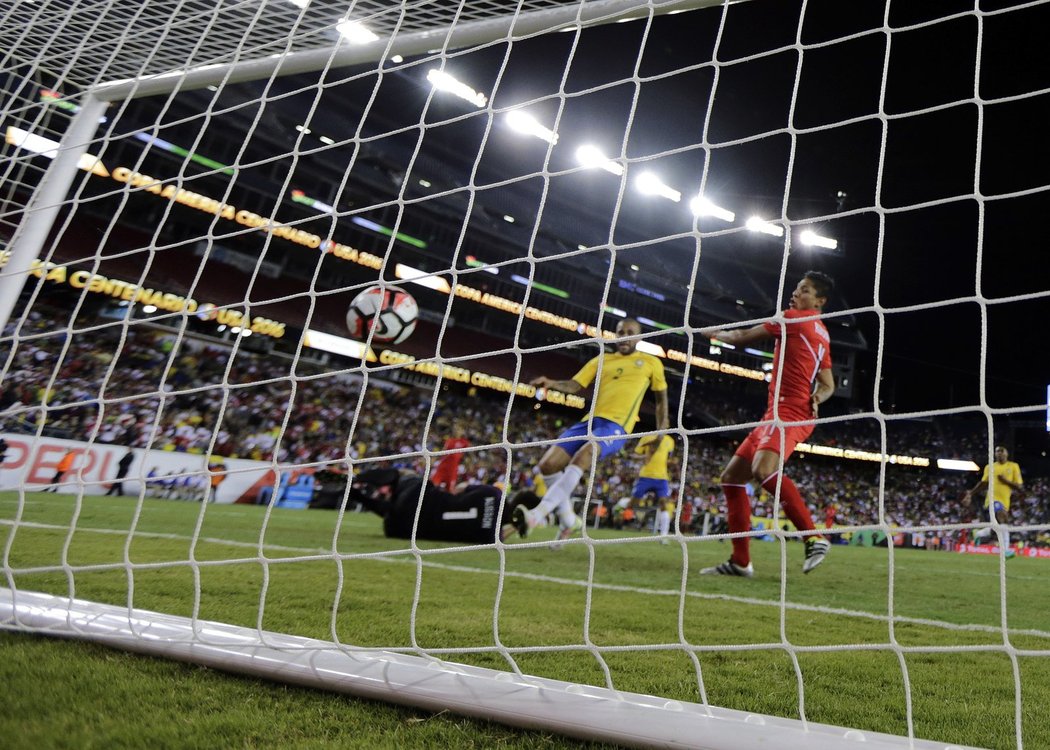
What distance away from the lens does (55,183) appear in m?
3.22

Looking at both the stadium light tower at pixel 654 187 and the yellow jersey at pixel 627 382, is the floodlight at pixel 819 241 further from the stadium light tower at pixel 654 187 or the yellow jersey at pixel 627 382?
the yellow jersey at pixel 627 382

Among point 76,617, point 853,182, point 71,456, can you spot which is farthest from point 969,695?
point 853,182

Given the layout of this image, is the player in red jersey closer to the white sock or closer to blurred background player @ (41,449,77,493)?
the white sock

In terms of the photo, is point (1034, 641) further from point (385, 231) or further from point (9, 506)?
point (385, 231)

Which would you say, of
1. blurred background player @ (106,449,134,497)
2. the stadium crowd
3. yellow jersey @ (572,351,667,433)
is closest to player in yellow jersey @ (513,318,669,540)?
yellow jersey @ (572,351,667,433)

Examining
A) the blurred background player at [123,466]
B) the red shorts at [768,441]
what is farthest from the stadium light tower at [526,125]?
the red shorts at [768,441]

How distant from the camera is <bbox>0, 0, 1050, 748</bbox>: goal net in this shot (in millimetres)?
1581

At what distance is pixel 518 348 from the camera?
Answer: 2.02 meters

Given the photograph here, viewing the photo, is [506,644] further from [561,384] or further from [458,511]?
[458,511]

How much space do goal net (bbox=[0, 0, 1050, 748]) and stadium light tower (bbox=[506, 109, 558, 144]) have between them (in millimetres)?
134

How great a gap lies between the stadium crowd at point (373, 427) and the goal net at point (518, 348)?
145mm

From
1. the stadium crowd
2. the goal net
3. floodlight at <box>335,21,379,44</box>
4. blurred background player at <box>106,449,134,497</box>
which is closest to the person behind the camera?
the goal net

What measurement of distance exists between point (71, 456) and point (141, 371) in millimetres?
5476

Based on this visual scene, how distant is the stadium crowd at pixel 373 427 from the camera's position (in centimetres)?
1178
